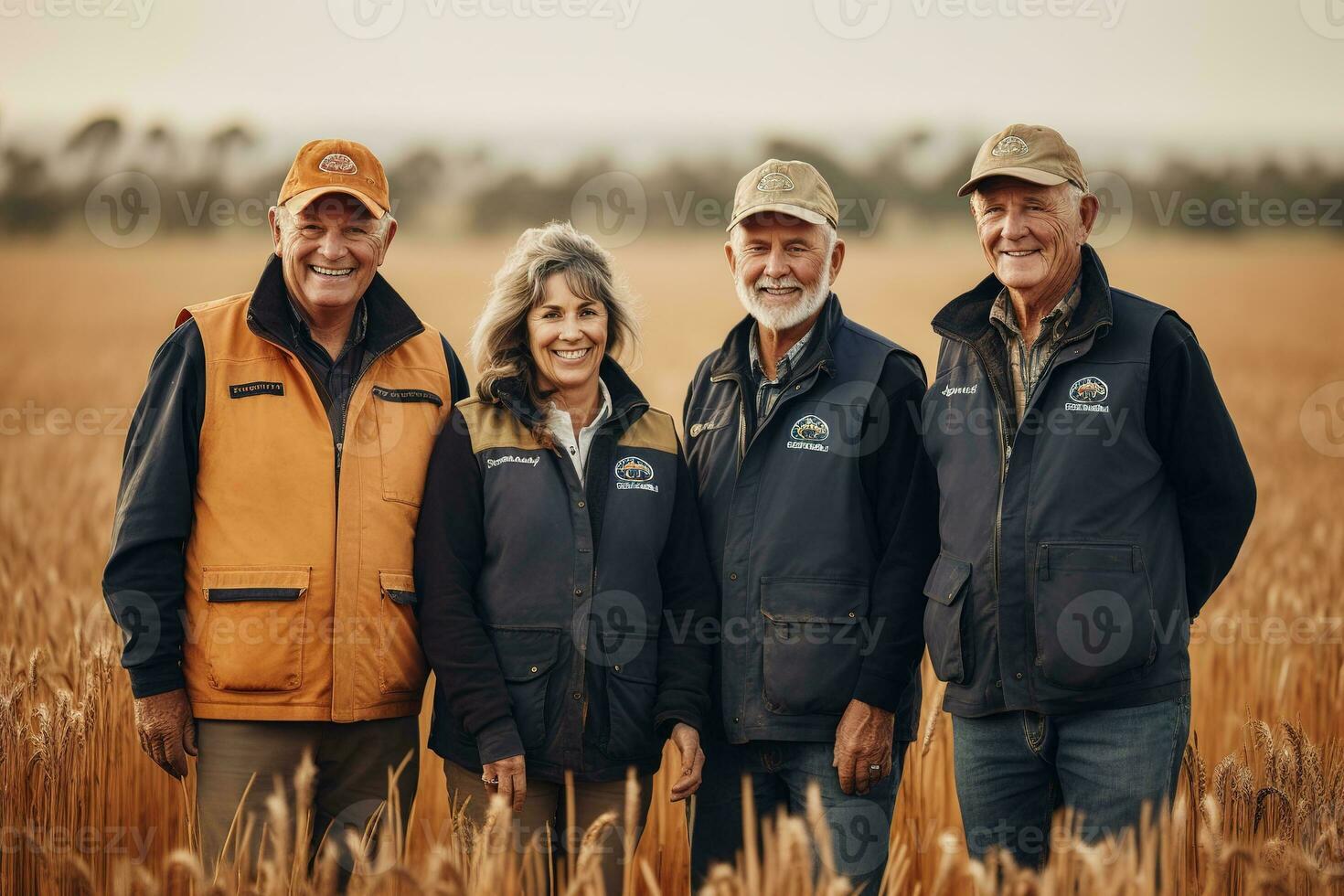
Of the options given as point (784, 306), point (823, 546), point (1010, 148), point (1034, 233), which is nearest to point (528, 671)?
point (823, 546)

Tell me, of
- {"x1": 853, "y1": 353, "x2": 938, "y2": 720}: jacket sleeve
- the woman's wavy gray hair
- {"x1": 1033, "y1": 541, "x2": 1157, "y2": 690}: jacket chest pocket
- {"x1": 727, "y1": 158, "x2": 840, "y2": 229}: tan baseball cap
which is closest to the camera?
{"x1": 1033, "y1": 541, "x2": 1157, "y2": 690}: jacket chest pocket

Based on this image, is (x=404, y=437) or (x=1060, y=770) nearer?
(x=1060, y=770)

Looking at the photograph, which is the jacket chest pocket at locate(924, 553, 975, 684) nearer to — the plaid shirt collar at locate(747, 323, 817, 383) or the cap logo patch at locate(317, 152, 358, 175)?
the plaid shirt collar at locate(747, 323, 817, 383)

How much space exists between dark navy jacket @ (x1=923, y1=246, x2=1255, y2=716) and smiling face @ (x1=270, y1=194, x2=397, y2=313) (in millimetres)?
1962

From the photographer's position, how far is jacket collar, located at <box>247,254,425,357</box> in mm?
3686

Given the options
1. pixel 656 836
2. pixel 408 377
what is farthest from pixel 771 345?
pixel 656 836

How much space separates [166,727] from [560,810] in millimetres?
1175

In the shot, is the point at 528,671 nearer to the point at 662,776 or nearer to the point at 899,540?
the point at 899,540

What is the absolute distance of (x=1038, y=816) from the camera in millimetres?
3473

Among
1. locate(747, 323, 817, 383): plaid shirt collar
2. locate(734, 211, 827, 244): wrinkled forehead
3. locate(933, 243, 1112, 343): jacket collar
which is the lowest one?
locate(747, 323, 817, 383): plaid shirt collar

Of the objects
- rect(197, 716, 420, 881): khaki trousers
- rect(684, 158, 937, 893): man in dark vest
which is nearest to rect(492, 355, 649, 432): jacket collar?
rect(684, 158, 937, 893): man in dark vest

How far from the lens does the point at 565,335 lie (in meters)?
3.62

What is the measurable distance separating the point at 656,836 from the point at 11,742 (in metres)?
2.27

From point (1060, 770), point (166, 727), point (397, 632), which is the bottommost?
point (1060, 770)
